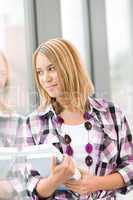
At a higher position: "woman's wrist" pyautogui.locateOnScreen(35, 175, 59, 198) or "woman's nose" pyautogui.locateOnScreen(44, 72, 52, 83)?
"woman's nose" pyautogui.locateOnScreen(44, 72, 52, 83)

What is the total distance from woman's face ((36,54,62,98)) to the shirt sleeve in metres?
0.21

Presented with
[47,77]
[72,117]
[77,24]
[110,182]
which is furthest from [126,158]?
[77,24]

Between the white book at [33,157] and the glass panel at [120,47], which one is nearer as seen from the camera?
the white book at [33,157]

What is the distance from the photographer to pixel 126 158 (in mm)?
982

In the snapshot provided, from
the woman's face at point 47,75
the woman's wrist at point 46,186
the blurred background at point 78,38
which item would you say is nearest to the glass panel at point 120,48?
the blurred background at point 78,38

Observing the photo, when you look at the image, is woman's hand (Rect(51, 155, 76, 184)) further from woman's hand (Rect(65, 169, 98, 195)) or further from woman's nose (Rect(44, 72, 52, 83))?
woman's nose (Rect(44, 72, 52, 83))

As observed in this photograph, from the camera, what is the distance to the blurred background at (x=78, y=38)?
99cm

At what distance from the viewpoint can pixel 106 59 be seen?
1.11 metres

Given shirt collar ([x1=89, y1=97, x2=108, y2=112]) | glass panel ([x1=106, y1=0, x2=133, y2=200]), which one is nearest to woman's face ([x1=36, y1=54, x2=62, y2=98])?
shirt collar ([x1=89, y1=97, x2=108, y2=112])

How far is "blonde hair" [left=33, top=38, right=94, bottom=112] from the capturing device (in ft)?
3.08

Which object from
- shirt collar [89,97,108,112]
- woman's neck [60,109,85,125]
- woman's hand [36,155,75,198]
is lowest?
woman's hand [36,155,75,198]

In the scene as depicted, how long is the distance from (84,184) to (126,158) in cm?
13

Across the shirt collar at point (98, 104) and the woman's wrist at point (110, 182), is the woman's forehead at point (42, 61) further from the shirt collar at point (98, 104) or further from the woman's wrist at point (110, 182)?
the woman's wrist at point (110, 182)

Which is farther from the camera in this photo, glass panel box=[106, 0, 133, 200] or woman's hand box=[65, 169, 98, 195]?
glass panel box=[106, 0, 133, 200]
